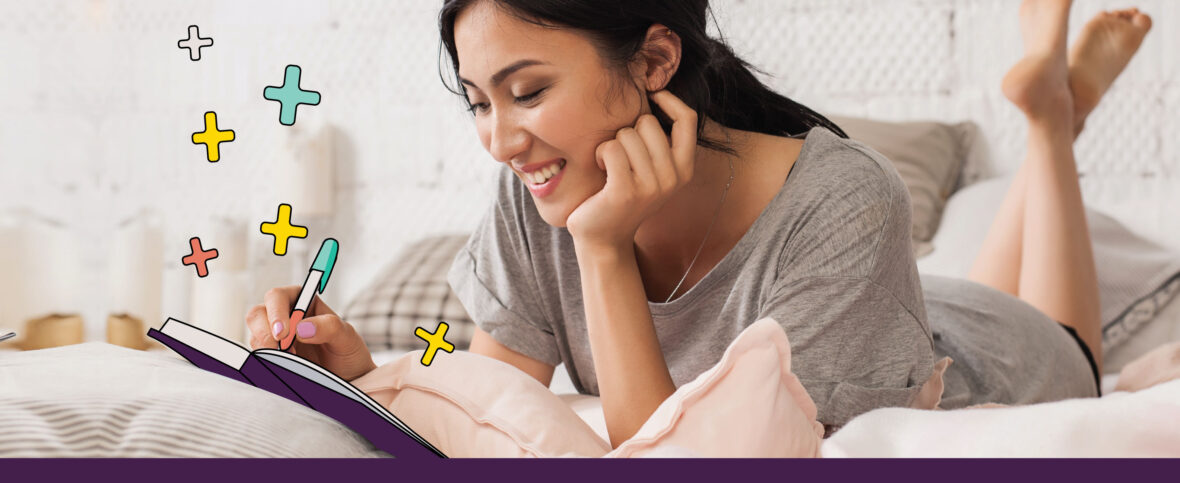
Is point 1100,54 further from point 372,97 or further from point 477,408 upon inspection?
point 372,97

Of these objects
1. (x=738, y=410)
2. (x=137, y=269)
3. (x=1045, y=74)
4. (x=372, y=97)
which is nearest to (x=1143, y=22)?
(x=1045, y=74)

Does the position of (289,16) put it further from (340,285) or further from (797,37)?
(797,37)

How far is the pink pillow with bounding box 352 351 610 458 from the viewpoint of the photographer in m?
0.69

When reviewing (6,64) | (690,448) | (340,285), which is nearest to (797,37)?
(340,285)

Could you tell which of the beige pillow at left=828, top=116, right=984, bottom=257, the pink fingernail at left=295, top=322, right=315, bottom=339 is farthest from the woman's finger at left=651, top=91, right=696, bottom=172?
the beige pillow at left=828, top=116, right=984, bottom=257

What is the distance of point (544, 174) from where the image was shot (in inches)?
37.8

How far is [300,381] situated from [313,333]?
0.19 feet

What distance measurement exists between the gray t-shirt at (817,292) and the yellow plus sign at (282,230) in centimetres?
49

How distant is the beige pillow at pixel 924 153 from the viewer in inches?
82.1

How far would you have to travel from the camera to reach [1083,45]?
5.80ft

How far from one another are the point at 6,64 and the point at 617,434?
1.07m

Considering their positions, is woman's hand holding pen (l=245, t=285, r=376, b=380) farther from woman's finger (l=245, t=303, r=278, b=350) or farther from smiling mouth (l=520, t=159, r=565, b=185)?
smiling mouth (l=520, t=159, r=565, b=185)

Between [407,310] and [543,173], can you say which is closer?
[543,173]

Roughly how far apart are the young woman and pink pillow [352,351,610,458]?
0.06 meters
